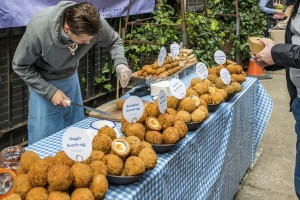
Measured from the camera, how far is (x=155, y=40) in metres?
5.52

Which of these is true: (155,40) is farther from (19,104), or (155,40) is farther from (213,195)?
(213,195)

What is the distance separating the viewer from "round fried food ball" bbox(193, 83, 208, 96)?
2.70 m

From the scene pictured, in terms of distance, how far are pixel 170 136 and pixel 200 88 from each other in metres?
0.81

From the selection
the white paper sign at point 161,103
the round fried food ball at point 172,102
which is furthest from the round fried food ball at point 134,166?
the round fried food ball at point 172,102

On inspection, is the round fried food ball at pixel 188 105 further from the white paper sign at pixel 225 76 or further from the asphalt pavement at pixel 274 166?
the asphalt pavement at pixel 274 166

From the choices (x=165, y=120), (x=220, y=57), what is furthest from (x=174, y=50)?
(x=165, y=120)

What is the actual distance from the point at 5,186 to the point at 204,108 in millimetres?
1297

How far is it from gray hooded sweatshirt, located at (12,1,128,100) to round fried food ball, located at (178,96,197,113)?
0.84 metres

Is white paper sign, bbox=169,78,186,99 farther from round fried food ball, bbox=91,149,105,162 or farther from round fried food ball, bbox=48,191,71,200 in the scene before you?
round fried food ball, bbox=48,191,71,200

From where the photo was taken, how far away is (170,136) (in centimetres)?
199

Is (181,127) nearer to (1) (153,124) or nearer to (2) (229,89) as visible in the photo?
(1) (153,124)

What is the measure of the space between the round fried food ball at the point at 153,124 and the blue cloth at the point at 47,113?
107 cm

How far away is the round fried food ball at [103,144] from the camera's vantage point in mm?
1746

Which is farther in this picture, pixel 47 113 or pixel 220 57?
pixel 220 57
